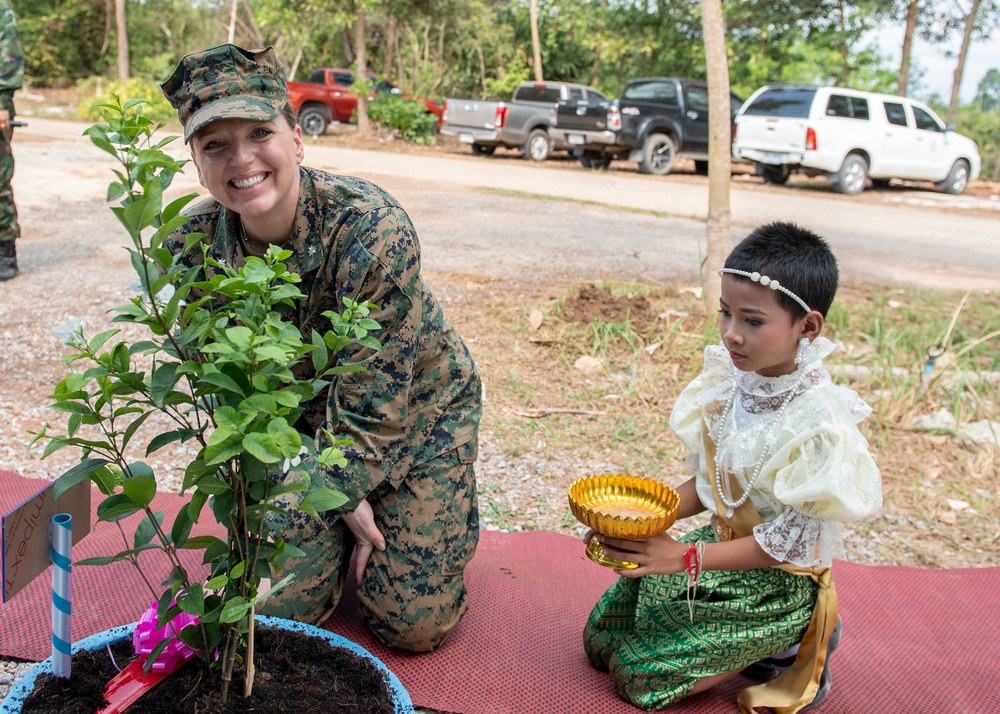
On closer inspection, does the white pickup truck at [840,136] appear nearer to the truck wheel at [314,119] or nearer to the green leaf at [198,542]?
the truck wheel at [314,119]

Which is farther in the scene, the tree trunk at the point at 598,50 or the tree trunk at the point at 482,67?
the tree trunk at the point at 598,50

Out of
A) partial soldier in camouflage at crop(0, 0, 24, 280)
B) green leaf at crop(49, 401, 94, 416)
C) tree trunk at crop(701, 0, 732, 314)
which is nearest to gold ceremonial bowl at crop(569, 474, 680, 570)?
green leaf at crop(49, 401, 94, 416)

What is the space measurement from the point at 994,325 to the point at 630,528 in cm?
436

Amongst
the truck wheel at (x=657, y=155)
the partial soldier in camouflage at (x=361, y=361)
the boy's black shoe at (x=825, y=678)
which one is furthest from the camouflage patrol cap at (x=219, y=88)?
the truck wheel at (x=657, y=155)

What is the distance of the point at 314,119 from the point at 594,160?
225 inches

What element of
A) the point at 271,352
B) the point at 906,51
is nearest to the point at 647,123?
the point at 906,51

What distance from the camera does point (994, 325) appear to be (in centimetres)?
524

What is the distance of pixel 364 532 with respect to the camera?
7.57 ft

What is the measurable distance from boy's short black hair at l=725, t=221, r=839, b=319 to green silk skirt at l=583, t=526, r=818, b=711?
655 millimetres

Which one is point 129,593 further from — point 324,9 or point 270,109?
point 324,9

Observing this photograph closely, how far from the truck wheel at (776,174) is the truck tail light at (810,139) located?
3.98 feet

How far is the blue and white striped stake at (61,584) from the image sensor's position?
141cm

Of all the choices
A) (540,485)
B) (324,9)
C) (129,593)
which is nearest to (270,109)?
(129,593)

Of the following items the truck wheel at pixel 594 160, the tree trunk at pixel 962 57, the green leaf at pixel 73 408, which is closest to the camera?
the green leaf at pixel 73 408
